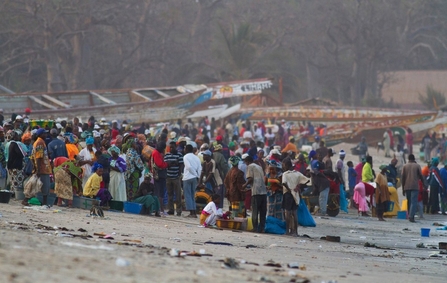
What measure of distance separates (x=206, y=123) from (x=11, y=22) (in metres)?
18.0

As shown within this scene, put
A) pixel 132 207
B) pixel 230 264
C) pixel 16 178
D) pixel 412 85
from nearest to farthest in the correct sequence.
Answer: pixel 230 264 → pixel 16 178 → pixel 132 207 → pixel 412 85

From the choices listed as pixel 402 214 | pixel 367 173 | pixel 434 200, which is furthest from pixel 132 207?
pixel 434 200

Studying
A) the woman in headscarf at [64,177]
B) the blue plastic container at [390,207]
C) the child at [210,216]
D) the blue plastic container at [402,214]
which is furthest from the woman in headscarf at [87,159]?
the blue plastic container at [402,214]

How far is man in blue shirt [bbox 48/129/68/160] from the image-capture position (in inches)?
706

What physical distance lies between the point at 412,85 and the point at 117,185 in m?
63.2

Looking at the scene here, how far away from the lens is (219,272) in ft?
32.9

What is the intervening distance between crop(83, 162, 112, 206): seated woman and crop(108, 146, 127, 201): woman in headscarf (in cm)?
29

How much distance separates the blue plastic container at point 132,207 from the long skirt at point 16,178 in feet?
6.01

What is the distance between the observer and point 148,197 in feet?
59.5

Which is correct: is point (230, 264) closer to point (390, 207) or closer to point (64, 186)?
point (64, 186)

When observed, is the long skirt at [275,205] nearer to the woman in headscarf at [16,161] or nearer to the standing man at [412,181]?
the woman in headscarf at [16,161]

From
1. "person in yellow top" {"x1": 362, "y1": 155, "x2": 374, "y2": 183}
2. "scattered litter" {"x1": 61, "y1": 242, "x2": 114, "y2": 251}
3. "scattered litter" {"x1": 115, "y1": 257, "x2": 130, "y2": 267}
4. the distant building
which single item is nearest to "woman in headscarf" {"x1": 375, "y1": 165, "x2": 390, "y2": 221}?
"person in yellow top" {"x1": 362, "y1": 155, "x2": 374, "y2": 183}

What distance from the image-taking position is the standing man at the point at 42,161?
1645cm

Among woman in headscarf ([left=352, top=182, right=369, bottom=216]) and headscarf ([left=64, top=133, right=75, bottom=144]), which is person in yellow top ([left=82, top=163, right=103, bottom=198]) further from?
woman in headscarf ([left=352, top=182, right=369, bottom=216])
